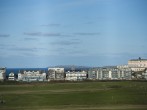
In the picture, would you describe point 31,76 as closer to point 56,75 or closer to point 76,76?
point 56,75

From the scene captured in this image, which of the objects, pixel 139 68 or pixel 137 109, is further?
pixel 139 68

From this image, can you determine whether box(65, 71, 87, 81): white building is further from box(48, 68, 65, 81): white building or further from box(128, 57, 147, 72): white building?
box(128, 57, 147, 72): white building

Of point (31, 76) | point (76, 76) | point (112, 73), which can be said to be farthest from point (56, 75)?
point (112, 73)

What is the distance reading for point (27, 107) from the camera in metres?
31.2

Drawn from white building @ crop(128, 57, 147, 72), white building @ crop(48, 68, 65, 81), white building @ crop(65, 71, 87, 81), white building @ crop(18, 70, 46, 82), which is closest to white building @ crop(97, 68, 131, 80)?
white building @ crop(65, 71, 87, 81)

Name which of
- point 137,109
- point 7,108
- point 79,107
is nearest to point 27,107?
point 7,108

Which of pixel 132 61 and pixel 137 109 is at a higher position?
pixel 132 61

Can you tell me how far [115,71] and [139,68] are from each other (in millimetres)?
28365

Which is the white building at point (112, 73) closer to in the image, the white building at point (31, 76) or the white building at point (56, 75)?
the white building at point (56, 75)

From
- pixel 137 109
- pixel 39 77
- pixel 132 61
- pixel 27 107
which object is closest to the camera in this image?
pixel 137 109

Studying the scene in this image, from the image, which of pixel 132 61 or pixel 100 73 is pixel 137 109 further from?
pixel 132 61

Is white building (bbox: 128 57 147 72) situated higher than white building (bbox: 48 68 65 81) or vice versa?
white building (bbox: 128 57 147 72)

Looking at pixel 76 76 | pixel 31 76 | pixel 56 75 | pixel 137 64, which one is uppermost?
pixel 137 64

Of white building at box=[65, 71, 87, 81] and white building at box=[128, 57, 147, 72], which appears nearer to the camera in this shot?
white building at box=[65, 71, 87, 81]
